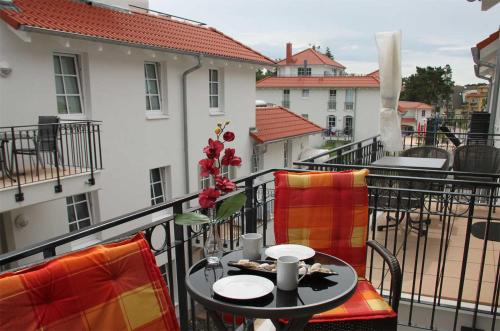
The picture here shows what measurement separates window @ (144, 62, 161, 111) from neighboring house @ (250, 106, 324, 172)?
430 centimetres

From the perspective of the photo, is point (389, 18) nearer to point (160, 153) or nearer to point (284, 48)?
point (160, 153)

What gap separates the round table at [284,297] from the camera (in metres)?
1.47

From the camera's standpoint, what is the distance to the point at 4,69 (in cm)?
650

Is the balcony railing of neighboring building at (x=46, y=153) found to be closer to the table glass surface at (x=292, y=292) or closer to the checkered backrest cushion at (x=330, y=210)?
the checkered backrest cushion at (x=330, y=210)

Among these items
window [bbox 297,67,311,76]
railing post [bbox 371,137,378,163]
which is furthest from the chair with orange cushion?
window [bbox 297,67,311,76]

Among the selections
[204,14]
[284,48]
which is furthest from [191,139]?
[284,48]

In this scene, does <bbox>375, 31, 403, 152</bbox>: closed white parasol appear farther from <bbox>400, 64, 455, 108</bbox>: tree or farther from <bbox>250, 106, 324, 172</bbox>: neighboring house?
<bbox>400, 64, 455, 108</bbox>: tree

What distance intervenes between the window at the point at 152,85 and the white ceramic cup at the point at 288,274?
28.6 feet

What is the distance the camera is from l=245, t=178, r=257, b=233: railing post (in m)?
2.92

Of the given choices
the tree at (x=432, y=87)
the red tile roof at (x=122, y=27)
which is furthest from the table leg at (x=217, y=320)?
the tree at (x=432, y=87)

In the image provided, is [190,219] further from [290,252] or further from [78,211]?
[78,211]

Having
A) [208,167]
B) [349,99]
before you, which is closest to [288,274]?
[208,167]

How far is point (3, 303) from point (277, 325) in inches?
46.3

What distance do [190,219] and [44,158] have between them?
6431 millimetres
